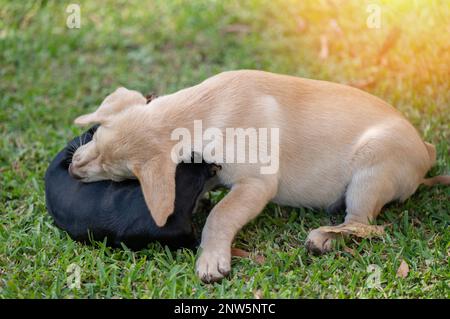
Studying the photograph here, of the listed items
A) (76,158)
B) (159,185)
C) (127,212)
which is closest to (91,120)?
(76,158)

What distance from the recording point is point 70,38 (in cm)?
767

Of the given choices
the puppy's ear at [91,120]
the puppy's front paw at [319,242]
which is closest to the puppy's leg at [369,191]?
the puppy's front paw at [319,242]

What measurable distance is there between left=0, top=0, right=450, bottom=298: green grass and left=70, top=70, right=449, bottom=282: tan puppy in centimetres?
21

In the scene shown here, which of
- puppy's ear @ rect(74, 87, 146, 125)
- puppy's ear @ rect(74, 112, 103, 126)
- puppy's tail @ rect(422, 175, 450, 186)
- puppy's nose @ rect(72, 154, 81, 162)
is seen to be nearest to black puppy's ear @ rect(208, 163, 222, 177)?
puppy's ear @ rect(74, 87, 146, 125)

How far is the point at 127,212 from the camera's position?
4.25 metres

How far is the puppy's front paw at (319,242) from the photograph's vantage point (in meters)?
4.25

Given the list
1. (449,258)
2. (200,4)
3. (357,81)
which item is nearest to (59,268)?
(449,258)

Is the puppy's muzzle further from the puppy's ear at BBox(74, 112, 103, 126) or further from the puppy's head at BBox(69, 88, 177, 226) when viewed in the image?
the puppy's ear at BBox(74, 112, 103, 126)

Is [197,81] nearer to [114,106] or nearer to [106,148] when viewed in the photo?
[114,106]

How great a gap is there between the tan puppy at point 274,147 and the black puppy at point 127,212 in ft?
0.33

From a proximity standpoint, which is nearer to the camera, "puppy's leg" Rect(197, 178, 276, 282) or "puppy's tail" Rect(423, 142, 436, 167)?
A: "puppy's leg" Rect(197, 178, 276, 282)

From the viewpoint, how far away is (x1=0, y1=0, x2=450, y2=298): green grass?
4.03m

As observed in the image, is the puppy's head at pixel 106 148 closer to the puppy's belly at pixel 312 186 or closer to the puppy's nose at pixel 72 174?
the puppy's nose at pixel 72 174
